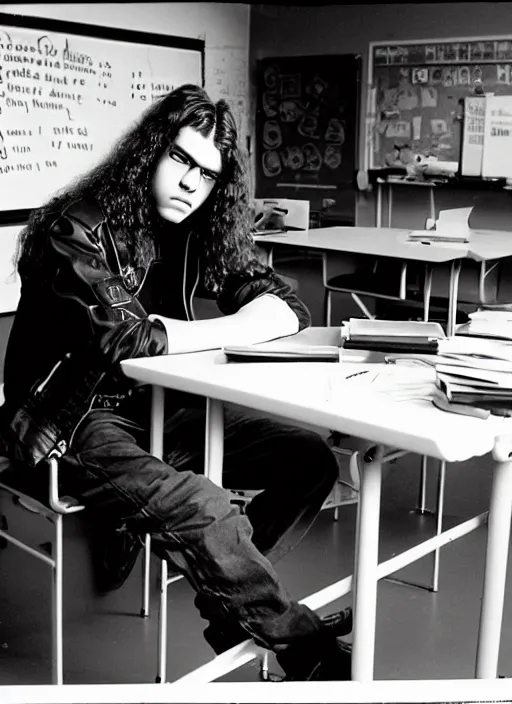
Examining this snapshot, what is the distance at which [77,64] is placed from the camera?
16.2 ft

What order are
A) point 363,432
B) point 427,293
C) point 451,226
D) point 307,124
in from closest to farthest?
point 363,432
point 427,293
point 451,226
point 307,124

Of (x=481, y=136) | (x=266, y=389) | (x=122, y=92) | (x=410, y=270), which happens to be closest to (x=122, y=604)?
(x=266, y=389)

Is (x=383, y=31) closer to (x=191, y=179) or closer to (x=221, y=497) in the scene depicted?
(x=191, y=179)

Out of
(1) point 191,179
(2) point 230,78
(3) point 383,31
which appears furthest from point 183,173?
(2) point 230,78

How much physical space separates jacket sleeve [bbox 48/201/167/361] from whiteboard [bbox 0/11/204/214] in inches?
96.7

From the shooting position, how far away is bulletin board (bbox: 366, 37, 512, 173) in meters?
5.41

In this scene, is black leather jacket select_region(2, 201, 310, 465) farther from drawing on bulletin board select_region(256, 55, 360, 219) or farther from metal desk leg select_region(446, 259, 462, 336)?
drawing on bulletin board select_region(256, 55, 360, 219)

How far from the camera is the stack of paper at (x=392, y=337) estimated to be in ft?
6.00

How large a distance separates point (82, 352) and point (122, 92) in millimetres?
3833

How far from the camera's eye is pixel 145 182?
1989mm

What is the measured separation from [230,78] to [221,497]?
5.13 meters

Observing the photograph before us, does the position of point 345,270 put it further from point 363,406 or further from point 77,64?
point 363,406

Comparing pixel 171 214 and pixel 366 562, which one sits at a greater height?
pixel 171 214

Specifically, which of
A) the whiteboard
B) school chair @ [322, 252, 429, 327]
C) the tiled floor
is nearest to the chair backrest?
school chair @ [322, 252, 429, 327]
